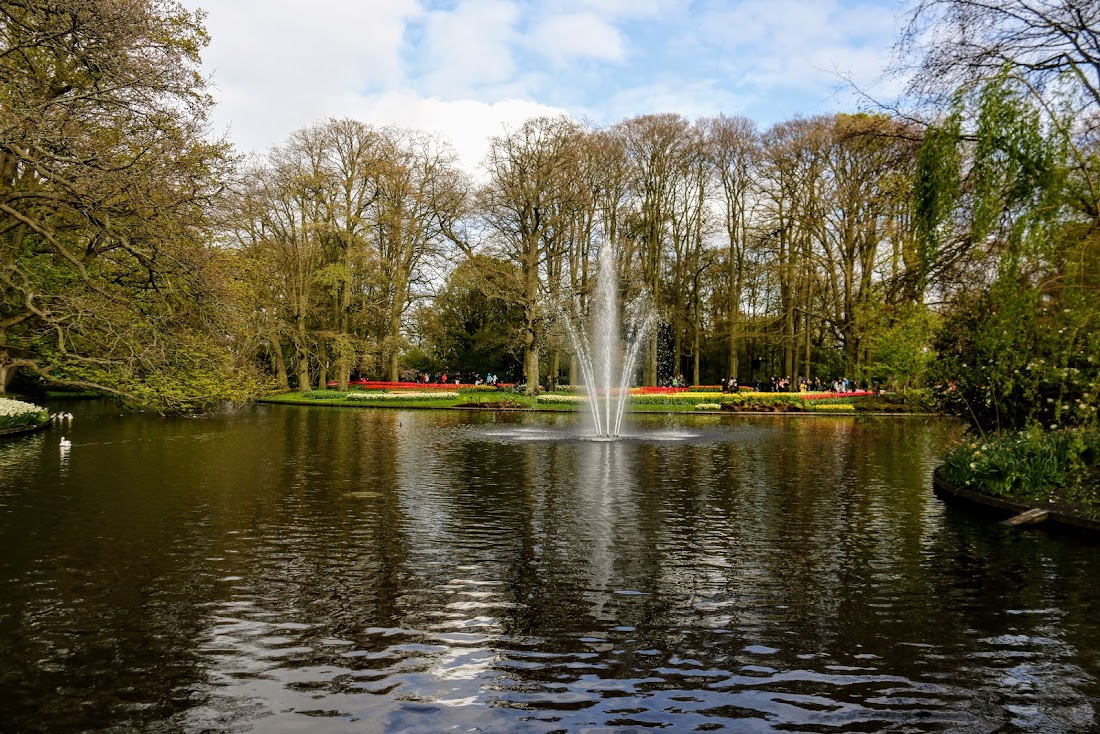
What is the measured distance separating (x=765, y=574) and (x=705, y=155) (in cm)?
4349

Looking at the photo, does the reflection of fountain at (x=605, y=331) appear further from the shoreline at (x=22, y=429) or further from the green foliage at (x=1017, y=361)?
the shoreline at (x=22, y=429)

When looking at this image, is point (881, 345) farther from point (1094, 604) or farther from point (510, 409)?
point (1094, 604)

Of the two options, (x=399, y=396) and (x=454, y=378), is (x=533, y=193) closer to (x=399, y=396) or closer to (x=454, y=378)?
(x=399, y=396)

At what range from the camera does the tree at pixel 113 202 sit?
604 inches

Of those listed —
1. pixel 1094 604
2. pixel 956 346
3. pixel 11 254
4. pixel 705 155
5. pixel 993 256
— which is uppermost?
pixel 705 155

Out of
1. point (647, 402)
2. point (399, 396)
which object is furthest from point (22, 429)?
point (647, 402)

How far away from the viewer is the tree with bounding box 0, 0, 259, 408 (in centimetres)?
1535

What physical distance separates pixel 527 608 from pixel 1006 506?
31.3ft

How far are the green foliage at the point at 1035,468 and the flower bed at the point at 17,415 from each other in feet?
80.6

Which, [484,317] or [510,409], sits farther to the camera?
[484,317]

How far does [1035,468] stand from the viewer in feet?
44.0

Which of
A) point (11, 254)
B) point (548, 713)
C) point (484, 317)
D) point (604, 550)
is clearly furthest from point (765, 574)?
point (484, 317)

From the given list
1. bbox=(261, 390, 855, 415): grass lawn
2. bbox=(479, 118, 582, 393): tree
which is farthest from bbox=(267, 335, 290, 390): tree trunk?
bbox=(479, 118, 582, 393): tree

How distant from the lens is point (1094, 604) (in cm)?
787
